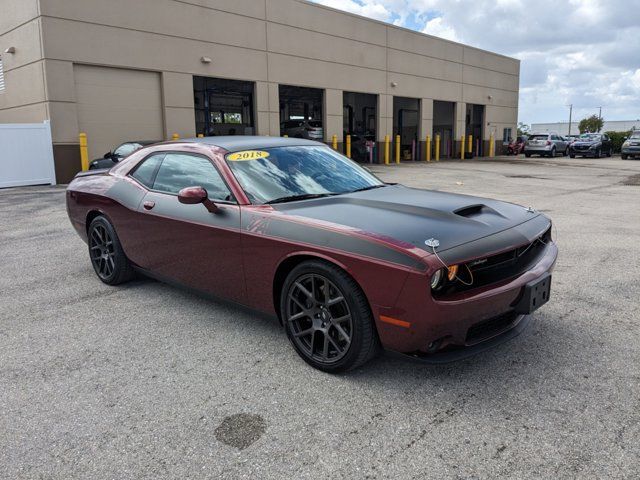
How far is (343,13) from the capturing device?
23.8 meters

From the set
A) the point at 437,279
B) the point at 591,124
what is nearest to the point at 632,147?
the point at 437,279

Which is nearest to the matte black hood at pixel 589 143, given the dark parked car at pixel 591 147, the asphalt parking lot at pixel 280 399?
→ the dark parked car at pixel 591 147

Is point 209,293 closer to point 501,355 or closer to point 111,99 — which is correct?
point 501,355

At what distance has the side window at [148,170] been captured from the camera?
185 inches

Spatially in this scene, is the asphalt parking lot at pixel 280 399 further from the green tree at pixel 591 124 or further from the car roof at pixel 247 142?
the green tree at pixel 591 124

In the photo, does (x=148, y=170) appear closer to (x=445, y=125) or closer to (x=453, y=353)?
(x=453, y=353)

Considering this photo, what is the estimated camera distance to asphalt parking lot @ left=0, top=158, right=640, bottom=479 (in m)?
2.41

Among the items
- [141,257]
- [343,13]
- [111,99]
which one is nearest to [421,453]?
[141,257]

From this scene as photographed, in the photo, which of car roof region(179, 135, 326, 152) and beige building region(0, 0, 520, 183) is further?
beige building region(0, 0, 520, 183)

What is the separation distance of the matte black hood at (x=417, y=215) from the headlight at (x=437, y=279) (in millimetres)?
130

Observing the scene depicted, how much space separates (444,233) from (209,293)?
75.4 inches

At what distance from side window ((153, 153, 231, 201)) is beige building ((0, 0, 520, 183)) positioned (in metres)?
13.3

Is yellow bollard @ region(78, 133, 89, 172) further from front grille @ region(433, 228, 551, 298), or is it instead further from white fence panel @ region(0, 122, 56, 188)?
front grille @ region(433, 228, 551, 298)

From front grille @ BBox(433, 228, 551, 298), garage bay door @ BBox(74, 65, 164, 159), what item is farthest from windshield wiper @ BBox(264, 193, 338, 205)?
garage bay door @ BBox(74, 65, 164, 159)
